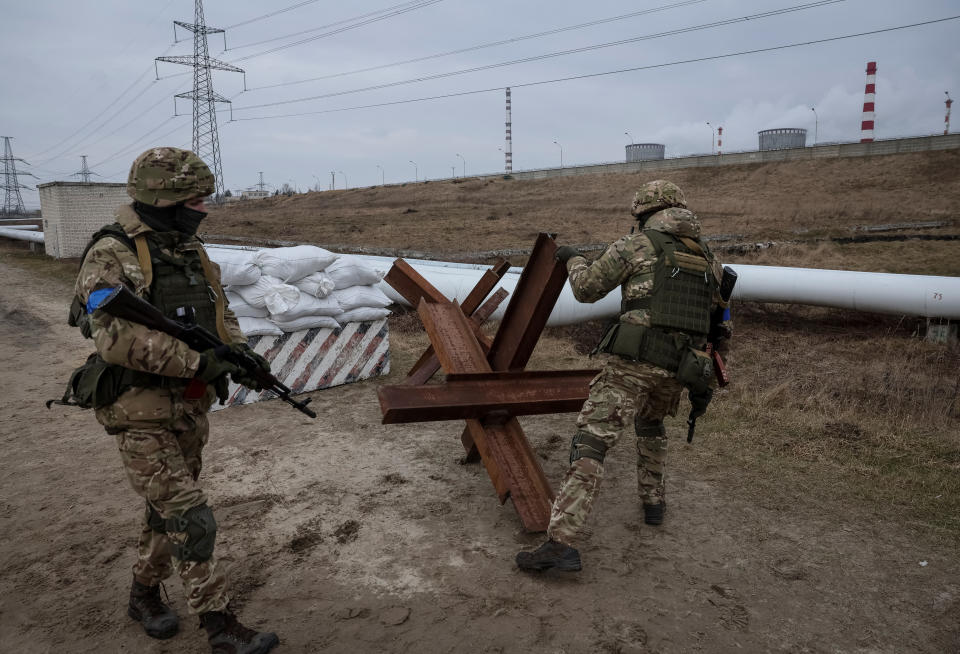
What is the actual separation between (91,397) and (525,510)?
2.08 m

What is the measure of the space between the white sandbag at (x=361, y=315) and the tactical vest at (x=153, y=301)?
3425 mm

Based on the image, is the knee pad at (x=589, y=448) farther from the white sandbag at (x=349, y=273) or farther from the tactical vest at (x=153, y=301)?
the white sandbag at (x=349, y=273)

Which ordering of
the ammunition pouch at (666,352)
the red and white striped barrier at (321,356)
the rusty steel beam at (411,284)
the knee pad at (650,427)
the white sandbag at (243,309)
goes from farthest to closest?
1. the red and white striped barrier at (321,356)
2. the white sandbag at (243,309)
3. the rusty steel beam at (411,284)
4. the knee pad at (650,427)
5. the ammunition pouch at (666,352)

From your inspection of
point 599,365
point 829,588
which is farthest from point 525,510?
point 599,365

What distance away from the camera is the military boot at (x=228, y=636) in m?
A: 2.44

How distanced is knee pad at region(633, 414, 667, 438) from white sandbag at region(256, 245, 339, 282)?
11.7 ft

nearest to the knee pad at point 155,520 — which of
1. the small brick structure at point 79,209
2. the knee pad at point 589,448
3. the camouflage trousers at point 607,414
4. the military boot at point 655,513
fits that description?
the camouflage trousers at point 607,414

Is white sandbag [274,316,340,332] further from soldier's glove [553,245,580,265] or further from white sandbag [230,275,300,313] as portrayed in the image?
soldier's glove [553,245,580,265]

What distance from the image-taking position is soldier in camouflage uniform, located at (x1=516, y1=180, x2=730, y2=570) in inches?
119

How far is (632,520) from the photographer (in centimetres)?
364

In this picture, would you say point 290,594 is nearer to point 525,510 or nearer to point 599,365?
point 525,510

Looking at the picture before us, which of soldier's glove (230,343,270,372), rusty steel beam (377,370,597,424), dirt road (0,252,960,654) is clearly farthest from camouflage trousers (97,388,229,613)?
rusty steel beam (377,370,597,424)

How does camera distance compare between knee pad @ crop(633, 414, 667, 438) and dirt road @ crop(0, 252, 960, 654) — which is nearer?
dirt road @ crop(0, 252, 960, 654)

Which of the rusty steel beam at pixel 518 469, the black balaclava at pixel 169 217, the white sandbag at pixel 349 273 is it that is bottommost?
the rusty steel beam at pixel 518 469
